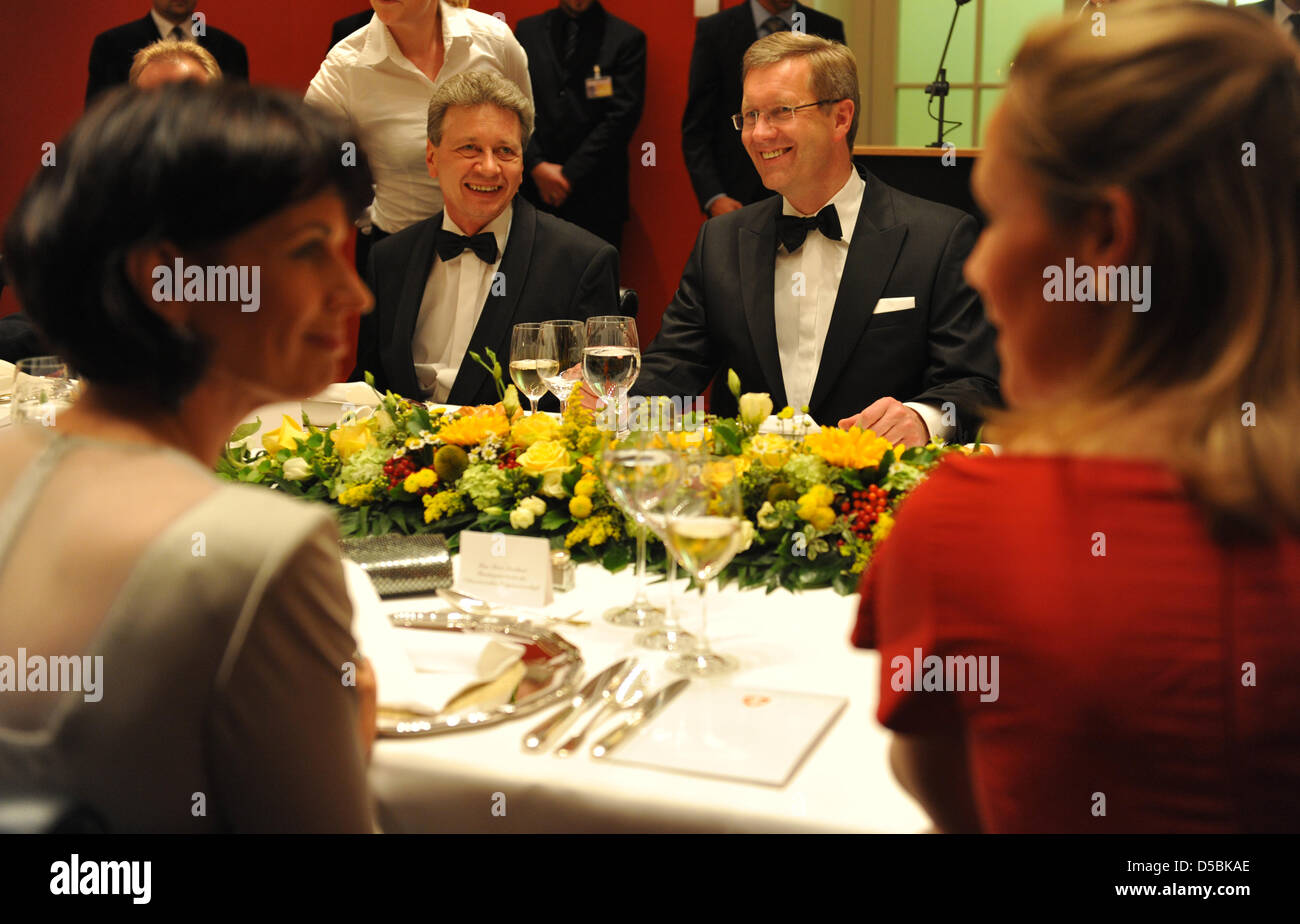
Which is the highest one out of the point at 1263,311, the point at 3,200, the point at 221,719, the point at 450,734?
the point at 3,200

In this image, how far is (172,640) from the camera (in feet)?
2.87

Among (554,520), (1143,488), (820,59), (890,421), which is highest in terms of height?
(820,59)

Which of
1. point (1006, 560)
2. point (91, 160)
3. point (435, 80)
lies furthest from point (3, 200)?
point (1006, 560)

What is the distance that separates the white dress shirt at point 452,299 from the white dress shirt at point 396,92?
2.24 ft

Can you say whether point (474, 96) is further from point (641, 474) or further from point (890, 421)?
point (641, 474)

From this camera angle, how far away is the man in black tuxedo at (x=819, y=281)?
3.04 m

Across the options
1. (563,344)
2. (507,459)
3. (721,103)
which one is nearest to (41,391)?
(507,459)

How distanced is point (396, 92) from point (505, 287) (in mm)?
1166

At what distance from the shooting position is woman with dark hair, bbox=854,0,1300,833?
0.84m

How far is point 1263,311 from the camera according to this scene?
2.92 ft

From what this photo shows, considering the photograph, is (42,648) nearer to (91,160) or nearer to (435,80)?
(91,160)

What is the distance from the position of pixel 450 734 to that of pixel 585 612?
394mm

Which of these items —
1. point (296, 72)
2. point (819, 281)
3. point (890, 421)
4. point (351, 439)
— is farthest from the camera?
point (296, 72)
